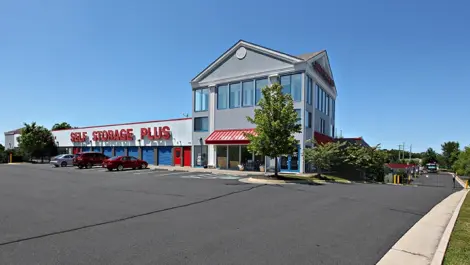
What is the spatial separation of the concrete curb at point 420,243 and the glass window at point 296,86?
1848 centimetres

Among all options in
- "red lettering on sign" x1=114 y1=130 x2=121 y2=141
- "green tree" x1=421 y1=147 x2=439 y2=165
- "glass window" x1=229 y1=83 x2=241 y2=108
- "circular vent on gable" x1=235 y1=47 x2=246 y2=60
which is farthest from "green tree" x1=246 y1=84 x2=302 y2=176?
"green tree" x1=421 y1=147 x2=439 y2=165

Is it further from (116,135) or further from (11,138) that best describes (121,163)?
(11,138)

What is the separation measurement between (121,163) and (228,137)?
11.0 m

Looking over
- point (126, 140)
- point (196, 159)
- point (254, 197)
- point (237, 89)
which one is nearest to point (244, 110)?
point (237, 89)

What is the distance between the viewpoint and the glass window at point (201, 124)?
1281 inches

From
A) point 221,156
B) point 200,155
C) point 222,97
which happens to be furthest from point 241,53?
point 200,155

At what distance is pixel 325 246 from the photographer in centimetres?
603

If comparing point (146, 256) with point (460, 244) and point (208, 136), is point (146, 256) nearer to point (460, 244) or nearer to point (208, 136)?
point (460, 244)

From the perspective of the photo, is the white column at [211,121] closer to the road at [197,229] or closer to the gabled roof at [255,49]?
the gabled roof at [255,49]

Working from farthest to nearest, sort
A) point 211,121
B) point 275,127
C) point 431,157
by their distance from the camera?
point 431,157, point 211,121, point 275,127

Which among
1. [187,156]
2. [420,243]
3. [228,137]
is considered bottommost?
[420,243]

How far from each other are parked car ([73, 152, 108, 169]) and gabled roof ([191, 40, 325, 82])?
14.4 metres

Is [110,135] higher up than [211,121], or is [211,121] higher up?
[211,121]

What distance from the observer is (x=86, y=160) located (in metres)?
33.1
